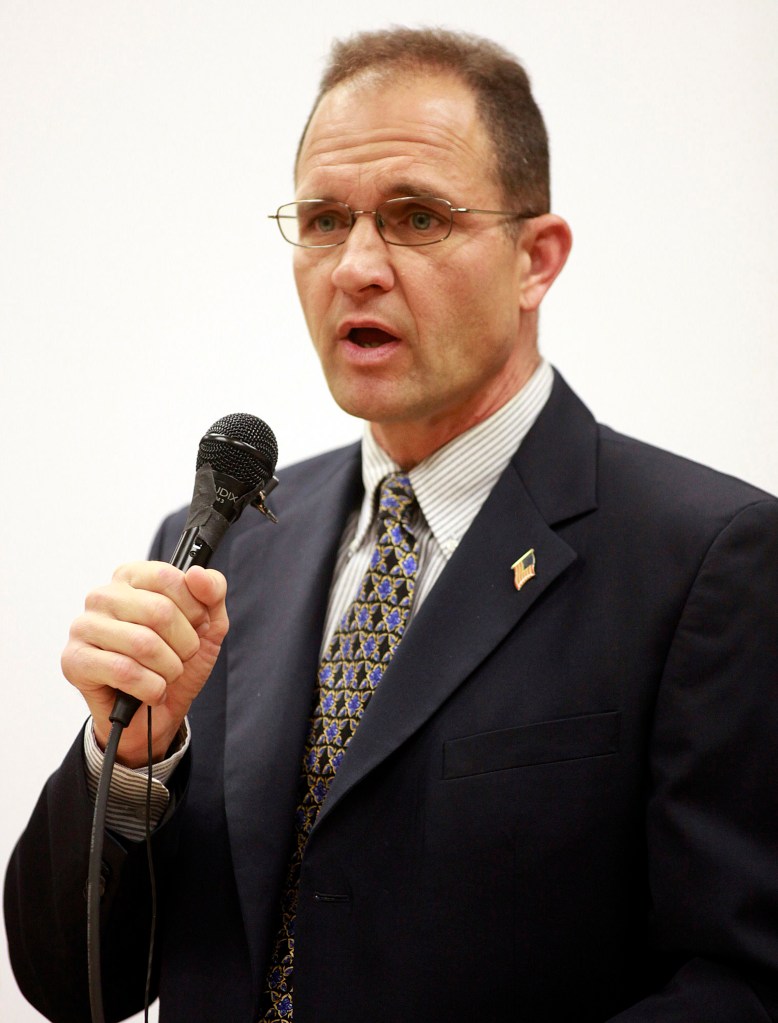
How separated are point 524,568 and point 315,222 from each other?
0.63 m

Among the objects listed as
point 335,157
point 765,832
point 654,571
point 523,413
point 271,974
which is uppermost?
point 335,157

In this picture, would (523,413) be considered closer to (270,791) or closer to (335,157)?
(335,157)

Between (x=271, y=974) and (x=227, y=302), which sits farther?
(x=227, y=302)

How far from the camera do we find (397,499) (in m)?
1.75

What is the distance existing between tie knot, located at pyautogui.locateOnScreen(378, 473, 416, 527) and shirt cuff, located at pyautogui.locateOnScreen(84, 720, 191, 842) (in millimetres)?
459

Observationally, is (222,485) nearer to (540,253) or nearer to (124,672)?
(124,672)

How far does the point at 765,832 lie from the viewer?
4.48 feet

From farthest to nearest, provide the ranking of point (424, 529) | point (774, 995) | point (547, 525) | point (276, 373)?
point (276, 373) < point (424, 529) < point (547, 525) < point (774, 995)

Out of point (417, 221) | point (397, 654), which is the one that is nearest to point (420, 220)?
point (417, 221)

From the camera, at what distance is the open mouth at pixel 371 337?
1.66 metres

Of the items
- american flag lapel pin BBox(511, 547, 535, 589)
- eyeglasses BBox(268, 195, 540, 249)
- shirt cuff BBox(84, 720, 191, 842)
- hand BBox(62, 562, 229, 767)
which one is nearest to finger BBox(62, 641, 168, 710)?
hand BBox(62, 562, 229, 767)

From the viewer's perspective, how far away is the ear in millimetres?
1791

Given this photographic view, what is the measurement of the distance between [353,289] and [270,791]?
0.73 m

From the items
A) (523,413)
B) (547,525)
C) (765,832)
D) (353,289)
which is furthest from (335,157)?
(765,832)
